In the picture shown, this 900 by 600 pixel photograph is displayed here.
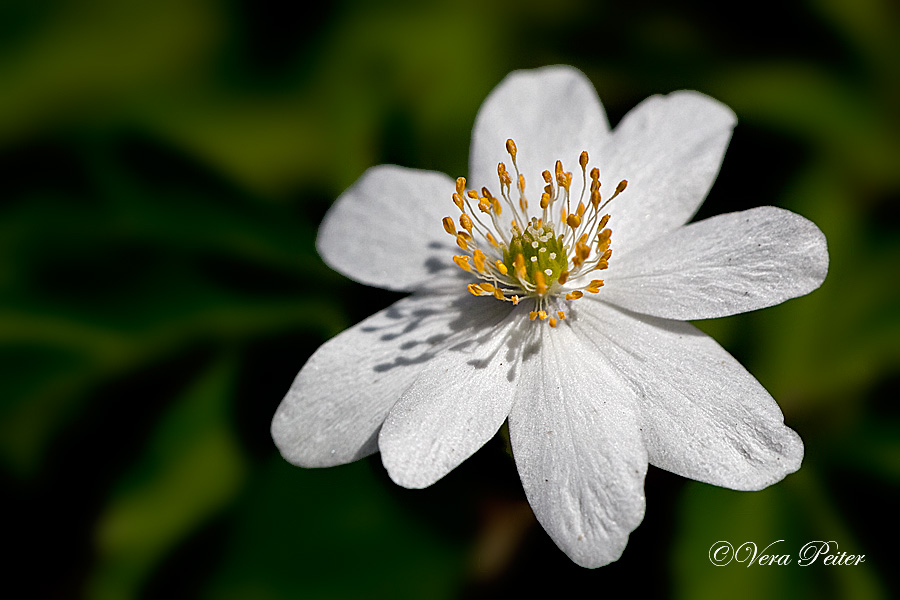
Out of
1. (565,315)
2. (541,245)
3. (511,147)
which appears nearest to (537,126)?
(511,147)

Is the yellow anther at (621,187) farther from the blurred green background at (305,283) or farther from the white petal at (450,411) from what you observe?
the blurred green background at (305,283)

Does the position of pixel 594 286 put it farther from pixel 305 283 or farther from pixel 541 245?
pixel 305 283

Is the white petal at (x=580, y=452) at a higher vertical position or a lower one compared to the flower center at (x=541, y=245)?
lower

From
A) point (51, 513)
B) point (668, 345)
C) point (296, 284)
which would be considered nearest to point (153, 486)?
point (51, 513)

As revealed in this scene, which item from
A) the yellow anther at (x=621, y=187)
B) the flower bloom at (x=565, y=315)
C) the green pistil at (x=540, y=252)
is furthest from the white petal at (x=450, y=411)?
the yellow anther at (x=621, y=187)

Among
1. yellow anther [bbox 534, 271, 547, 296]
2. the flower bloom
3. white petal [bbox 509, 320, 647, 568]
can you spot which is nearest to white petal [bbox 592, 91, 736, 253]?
the flower bloom

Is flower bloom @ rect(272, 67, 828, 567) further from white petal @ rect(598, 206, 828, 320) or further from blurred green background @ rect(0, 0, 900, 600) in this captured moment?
blurred green background @ rect(0, 0, 900, 600)

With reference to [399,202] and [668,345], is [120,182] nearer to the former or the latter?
[399,202]
